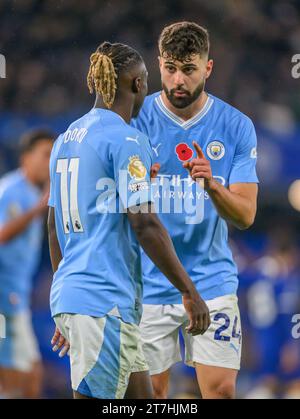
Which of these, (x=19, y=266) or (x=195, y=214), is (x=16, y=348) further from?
(x=195, y=214)

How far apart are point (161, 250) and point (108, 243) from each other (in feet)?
0.74

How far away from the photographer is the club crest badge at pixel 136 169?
362cm

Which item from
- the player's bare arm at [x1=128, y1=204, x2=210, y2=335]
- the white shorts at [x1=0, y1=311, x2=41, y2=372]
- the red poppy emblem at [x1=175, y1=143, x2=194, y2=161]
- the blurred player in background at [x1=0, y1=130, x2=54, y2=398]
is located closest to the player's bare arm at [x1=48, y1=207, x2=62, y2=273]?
the player's bare arm at [x1=128, y1=204, x2=210, y2=335]

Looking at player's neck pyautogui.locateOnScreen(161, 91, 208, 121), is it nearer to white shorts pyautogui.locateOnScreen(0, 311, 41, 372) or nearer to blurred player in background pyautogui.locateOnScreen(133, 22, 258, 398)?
blurred player in background pyautogui.locateOnScreen(133, 22, 258, 398)

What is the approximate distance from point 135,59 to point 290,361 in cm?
475

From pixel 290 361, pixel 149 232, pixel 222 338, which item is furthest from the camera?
pixel 290 361

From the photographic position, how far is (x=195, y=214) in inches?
186

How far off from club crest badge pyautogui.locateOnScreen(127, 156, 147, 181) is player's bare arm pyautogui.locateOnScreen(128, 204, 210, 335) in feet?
0.44

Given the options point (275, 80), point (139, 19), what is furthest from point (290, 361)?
point (139, 19)

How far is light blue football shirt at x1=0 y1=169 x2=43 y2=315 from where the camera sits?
21.5 feet

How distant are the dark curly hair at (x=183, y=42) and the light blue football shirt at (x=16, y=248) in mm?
2186

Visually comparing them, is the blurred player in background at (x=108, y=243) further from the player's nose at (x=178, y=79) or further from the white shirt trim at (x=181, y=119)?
the white shirt trim at (x=181, y=119)
